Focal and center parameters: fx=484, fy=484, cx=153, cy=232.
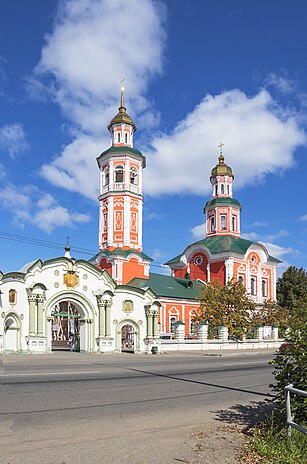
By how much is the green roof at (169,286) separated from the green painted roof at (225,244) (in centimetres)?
474

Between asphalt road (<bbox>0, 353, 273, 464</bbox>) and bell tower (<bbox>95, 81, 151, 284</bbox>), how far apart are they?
31.1m

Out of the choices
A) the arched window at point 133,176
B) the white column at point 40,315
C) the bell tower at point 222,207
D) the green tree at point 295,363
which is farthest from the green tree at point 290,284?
the green tree at point 295,363

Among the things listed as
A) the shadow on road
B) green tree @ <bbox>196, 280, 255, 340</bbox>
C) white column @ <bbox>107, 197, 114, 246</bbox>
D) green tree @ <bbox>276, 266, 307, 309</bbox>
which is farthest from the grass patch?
green tree @ <bbox>276, 266, 307, 309</bbox>

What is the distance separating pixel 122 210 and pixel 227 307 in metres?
14.0

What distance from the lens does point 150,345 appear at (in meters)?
31.8

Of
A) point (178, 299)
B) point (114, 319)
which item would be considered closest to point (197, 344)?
point (114, 319)

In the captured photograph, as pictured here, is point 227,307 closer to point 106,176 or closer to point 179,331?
point 179,331

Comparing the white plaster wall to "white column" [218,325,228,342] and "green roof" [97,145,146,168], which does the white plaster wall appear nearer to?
"white column" [218,325,228,342]

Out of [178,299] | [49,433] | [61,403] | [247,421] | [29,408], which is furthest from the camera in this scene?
[178,299]

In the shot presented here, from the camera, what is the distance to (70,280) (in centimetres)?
2980

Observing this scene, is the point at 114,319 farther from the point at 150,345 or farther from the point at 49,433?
the point at 49,433

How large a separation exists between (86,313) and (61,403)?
20741 millimetres

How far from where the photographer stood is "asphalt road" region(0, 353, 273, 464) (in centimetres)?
647

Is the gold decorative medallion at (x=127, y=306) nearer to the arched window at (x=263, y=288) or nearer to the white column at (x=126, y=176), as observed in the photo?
the white column at (x=126, y=176)
